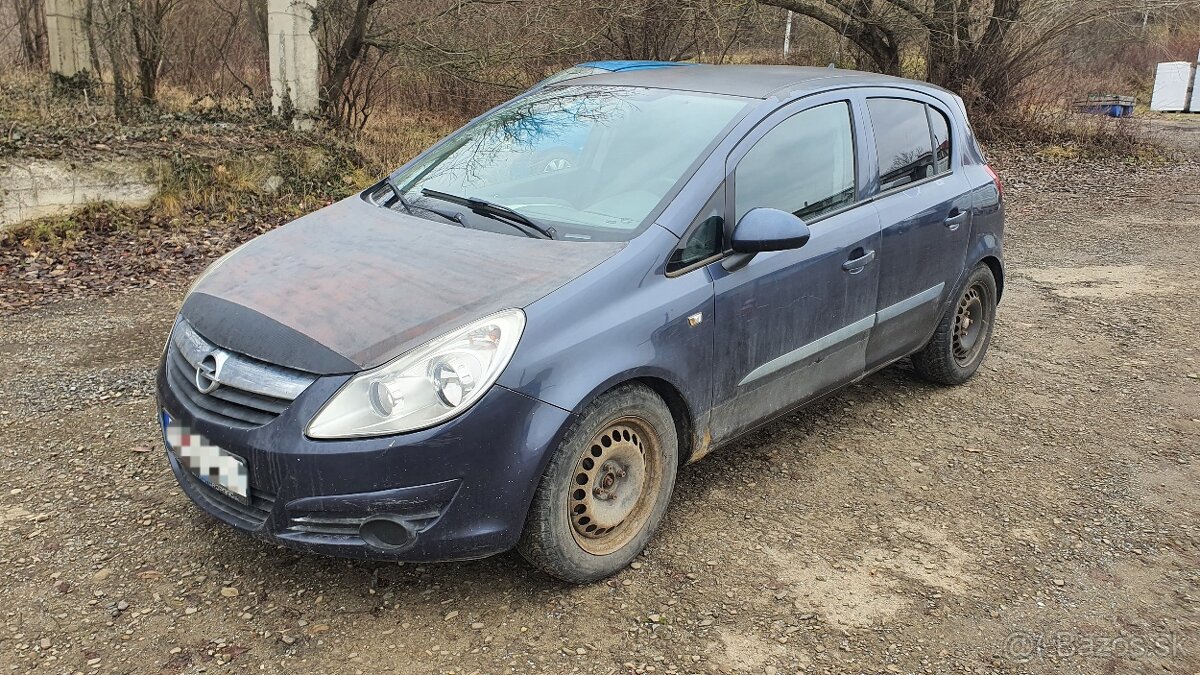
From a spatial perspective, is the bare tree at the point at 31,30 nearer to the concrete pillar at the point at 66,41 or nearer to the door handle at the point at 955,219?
the concrete pillar at the point at 66,41

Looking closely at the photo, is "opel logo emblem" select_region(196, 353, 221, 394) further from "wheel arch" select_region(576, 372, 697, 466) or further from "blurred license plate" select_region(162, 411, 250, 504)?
"wheel arch" select_region(576, 372, 697, 466)

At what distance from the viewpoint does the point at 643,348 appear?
3.00 meters

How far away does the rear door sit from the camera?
411 centimetres

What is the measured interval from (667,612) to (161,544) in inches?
71.7

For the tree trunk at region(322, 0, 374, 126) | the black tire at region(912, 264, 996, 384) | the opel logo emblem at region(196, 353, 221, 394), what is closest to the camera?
the opel logo emblem at region(196, 353, 221, 394)

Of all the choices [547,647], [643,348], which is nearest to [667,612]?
[547,647]

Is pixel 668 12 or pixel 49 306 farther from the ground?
pixel 668 12

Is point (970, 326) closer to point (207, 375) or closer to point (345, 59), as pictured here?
point (207, 375)

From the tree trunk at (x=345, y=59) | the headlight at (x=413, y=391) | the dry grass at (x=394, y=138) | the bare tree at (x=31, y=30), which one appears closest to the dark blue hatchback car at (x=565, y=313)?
the headlight at (x=413, y=391)

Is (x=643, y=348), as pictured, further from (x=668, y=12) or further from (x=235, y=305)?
(x=668, y=12)

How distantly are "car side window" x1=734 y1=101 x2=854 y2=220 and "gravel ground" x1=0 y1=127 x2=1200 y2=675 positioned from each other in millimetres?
1173

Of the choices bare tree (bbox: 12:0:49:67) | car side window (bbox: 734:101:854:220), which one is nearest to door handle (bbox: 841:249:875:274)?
car side window (bbox: 734:101:854:220)

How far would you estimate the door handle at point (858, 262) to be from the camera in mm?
3818

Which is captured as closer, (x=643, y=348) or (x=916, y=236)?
(x=643, y=348)
